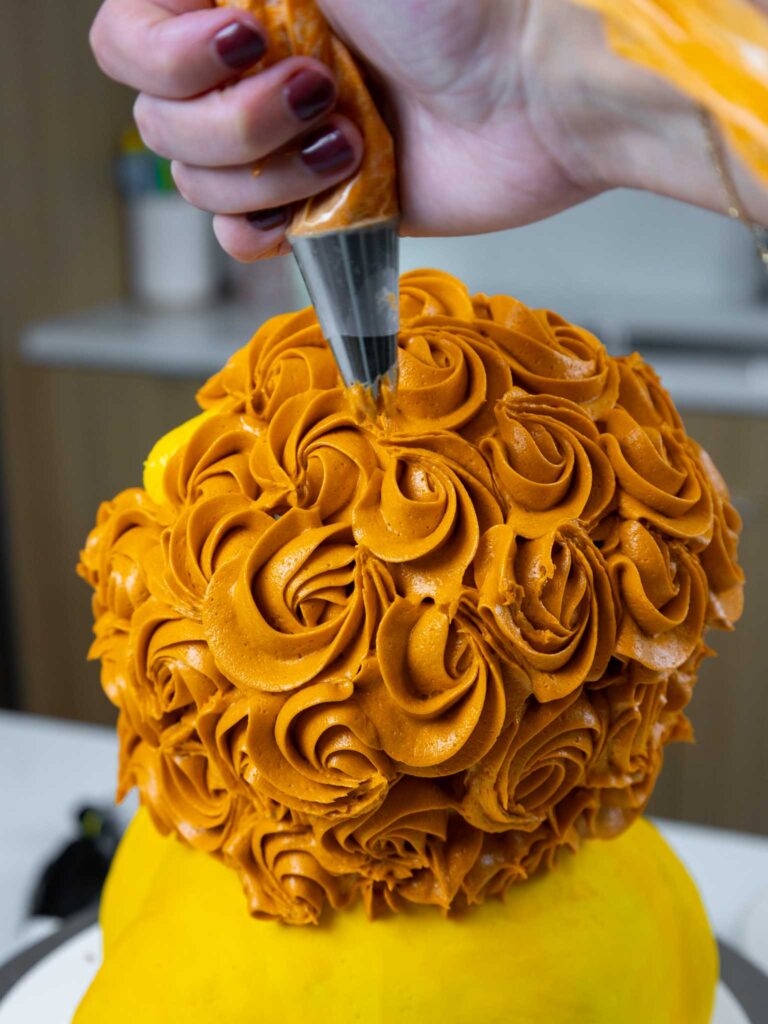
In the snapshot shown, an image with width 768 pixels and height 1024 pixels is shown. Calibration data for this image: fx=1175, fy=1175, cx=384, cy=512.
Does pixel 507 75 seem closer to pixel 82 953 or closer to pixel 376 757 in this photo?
pixel 376 757

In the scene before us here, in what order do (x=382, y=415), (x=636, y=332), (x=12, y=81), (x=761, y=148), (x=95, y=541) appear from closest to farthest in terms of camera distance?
(x=761, y=148) < (x=382, y=415) < (x=95, y=541) < (x=12, y=81) < (x=636, y=332)

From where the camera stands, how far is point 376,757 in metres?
0.74

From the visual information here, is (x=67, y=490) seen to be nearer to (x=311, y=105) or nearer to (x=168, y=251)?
(x=168, y=251)

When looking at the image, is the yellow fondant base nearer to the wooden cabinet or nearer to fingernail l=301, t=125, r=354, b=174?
fingernail l=301, t=125, r=354, b=174

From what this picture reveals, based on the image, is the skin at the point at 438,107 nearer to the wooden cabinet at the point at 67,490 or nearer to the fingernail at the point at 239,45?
the fingernail at the point at 239,45

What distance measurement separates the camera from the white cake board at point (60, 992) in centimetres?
101

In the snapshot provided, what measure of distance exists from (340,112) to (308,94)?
48 millimetres

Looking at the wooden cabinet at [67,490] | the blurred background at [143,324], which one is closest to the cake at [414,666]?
the blurred background at [143,324]

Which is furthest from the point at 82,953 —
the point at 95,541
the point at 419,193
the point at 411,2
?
the point at 411,2

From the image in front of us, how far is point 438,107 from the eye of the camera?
0.76m

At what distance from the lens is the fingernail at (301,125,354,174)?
662mm

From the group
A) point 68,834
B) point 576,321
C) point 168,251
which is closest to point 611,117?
point 68,834

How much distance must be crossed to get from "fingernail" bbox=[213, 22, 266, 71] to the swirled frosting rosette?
0.70 feet

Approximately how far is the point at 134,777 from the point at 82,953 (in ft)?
0.96
